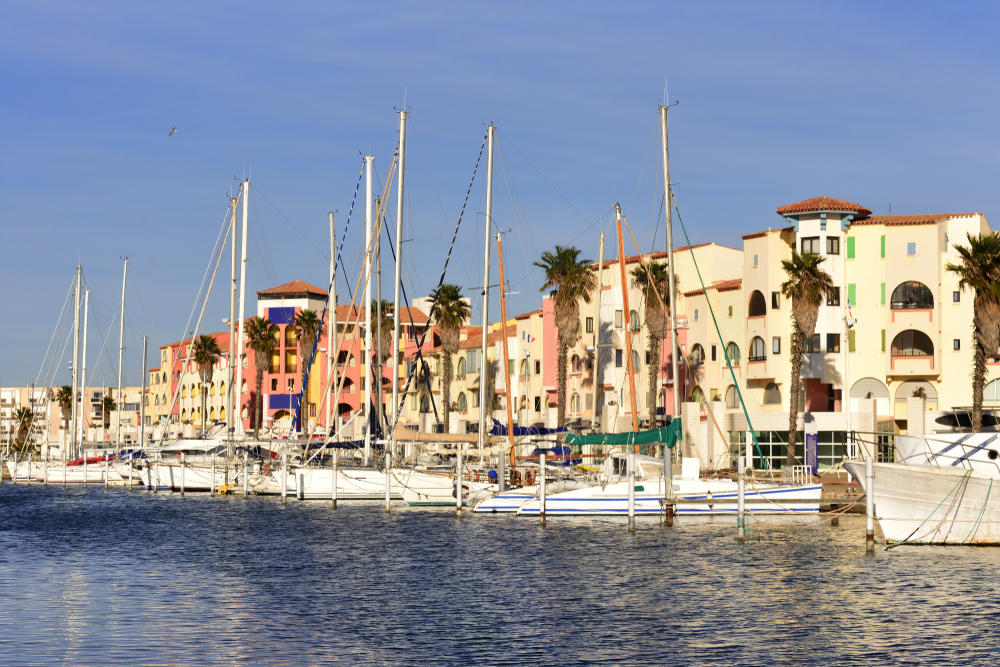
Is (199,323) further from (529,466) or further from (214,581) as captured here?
(214,581)

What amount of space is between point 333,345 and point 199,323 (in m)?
14.1

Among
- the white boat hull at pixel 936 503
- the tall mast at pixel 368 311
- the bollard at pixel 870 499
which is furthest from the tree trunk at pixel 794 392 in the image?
the bollard at pixel 870 499

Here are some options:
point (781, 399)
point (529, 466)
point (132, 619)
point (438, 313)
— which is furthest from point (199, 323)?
point (132, 619)

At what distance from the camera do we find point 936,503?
41.1 metres

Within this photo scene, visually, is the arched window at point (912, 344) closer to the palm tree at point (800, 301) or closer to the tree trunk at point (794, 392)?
the palm tree at point (800, 301)

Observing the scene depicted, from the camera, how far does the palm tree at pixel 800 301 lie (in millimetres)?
73062

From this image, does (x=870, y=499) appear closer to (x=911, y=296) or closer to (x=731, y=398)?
(x=911, y=296)

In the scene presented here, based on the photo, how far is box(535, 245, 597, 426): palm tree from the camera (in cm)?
9238

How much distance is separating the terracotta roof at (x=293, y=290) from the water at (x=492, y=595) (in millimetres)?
88797

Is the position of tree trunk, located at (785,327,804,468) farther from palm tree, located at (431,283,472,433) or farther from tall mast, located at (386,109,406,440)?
palm tree, located at (431,283,472,433)

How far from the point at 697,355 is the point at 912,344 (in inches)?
596

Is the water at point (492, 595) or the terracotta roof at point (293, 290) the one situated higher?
the terracotta roof at point (293, 290)

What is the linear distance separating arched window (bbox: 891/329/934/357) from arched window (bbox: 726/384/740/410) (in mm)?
10665

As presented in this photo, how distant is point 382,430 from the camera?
6675cm
